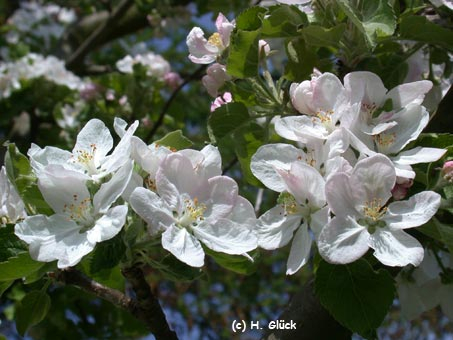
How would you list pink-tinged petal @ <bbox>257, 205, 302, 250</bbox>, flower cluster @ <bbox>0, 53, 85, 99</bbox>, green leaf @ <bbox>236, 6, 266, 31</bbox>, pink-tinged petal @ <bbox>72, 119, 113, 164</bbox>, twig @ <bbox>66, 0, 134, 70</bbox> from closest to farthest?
pink-tinged petal @ <bbox>257, 205, 302, 250</bbox> < pink-tinged petal @ <bbox>72, 119, 113, 164</bbox> < green leaf @ <bbox>236, 6, 266, 31</bbox> < flower cluster @ <bbox>0, 53, 85, 99</bbox> < twig @ <bbox>66, 0, 134, 70</bbox>

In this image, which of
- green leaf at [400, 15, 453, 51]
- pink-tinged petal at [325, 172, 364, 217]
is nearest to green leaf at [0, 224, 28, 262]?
pink-tinged petal at [325, 172, 364, 217]

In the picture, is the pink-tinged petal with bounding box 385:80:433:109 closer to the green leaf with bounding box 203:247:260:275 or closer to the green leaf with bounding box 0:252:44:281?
the green leaf with bounding box 203:247:260:275

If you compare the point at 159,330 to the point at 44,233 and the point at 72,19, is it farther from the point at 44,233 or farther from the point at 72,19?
the point at 72,19

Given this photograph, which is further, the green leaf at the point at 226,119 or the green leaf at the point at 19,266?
the green leaf at the point at 226,119

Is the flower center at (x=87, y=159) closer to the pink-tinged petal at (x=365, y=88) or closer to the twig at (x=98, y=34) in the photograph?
the pink-tinged petal at (x=365, y=88)

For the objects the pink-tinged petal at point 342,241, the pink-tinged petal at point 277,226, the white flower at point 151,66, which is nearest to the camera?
the pink-tinged petal at point 342,241

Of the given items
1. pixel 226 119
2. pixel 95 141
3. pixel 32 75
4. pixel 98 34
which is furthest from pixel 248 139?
pixel 98 34

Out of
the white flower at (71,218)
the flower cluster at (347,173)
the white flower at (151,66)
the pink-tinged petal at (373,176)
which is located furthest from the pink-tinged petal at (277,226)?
the white flower at (151,66)
